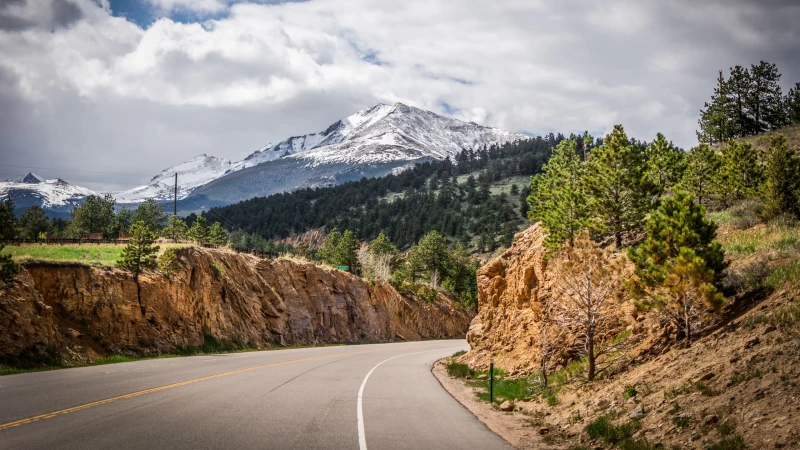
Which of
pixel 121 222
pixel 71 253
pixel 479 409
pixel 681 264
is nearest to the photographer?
pixel 681 264

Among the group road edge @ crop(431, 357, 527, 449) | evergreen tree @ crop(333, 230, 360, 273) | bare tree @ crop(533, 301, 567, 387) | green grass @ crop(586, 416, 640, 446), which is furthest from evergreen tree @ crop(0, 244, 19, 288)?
evergreen tree @ crop(333, 230, 360, 273)

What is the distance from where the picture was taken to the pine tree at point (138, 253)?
99.1ft

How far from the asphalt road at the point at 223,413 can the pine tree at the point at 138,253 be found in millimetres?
10876

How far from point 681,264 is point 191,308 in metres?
Result: 29.9

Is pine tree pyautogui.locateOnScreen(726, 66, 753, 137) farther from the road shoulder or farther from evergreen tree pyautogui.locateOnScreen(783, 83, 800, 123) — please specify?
the road shoulder

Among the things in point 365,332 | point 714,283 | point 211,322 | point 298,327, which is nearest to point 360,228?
point 365,332

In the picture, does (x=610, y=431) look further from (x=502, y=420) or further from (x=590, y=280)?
(x=590, y=280)

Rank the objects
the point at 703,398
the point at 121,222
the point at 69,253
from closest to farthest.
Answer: the point at 703,398, the point at 69,253, the point at 121,222

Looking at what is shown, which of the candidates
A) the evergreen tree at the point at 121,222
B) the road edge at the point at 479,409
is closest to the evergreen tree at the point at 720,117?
the road edge at the point at 479,409

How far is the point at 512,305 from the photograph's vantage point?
26.2 metres

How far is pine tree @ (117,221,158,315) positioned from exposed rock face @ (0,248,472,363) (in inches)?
23.9

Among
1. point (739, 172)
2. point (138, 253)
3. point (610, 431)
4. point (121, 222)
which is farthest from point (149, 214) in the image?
point (610, 431)

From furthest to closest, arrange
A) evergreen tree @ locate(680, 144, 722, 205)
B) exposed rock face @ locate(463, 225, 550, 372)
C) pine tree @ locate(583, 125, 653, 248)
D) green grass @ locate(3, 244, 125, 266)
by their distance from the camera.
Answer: evergreen tree @ locate(680, 144, 722, 205)
green grass @ locate(3, 244, 125, 266)
pine tree @ locate(583, 125, 653, 248)
exposed rock face @ locate(463, 225, 550, 372)

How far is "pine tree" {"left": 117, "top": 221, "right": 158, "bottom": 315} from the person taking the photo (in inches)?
1189
